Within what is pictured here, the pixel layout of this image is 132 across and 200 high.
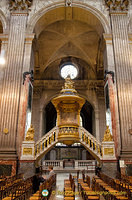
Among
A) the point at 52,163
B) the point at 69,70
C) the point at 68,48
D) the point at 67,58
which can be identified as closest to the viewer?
the point at 52,163

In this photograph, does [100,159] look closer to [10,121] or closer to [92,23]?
[10,121]

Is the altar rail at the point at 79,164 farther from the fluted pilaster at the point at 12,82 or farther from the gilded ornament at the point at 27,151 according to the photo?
the fluted pilaster at the point at 12,82

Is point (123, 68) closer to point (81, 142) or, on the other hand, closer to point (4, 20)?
point (81, 142)

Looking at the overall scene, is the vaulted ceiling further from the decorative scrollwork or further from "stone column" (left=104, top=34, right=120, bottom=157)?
"stone column" (left=104, top=34, right=120, bottom=157)

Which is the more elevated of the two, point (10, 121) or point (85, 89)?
point (85, 89)

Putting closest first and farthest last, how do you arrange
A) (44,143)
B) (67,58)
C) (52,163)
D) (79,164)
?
(44,143) < (79,164) < (52,163) < (67,58)

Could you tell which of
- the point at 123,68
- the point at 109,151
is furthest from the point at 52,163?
the point at 123,68

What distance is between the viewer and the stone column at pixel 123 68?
31.8 ft

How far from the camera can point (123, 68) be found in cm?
1098

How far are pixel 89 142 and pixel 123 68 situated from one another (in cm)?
455

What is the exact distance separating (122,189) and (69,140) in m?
5.41

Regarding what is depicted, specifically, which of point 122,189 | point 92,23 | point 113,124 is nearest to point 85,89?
point 92,23

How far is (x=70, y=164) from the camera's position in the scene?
18.2 meters

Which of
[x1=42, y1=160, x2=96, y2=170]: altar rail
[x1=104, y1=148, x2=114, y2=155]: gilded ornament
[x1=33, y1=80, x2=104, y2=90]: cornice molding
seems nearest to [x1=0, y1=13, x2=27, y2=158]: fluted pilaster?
[x1=104, y1=148, x2=114, y2=155]: gilded ornament
